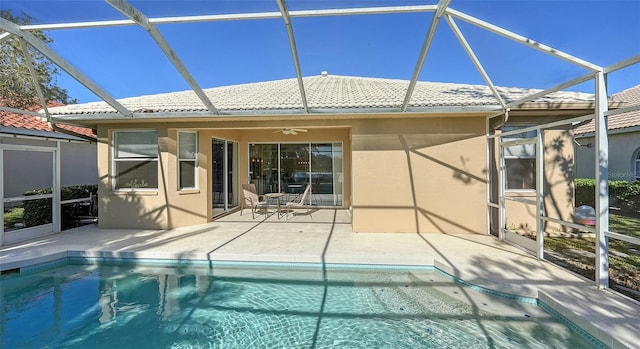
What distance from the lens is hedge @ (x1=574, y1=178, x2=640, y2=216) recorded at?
5541 millimetres

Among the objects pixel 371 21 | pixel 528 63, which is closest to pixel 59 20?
pixel 371 21

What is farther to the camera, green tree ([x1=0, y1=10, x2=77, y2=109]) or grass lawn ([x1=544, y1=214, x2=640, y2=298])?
green tree ([x1=0, y1=10, x2=77, y2=109])

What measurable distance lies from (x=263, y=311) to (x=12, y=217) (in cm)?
758

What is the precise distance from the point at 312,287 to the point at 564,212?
7.11 meters

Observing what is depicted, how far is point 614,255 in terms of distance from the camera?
594 centimetres

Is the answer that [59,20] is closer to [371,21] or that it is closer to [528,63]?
[371,21]

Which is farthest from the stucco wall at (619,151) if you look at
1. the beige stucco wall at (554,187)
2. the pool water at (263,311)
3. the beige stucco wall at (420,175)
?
the pool water at (263,311)

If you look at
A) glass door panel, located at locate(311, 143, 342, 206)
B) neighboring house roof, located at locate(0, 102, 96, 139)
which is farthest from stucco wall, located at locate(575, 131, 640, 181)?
neighboring house roof, located at locate(0, 102, 96, 139)

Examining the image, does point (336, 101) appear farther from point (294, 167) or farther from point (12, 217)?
point (12, 217)

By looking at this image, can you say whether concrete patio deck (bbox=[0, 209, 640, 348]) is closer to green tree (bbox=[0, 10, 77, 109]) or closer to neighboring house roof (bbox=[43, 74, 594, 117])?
neighboring house roof (bbox=[43, 74, 594, 117])

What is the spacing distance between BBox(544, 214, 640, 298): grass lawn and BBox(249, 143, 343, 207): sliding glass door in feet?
23.5

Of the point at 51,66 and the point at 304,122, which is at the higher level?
the point at 51,66

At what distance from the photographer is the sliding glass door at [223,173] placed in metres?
10.5

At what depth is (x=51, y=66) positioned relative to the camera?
9.91m
